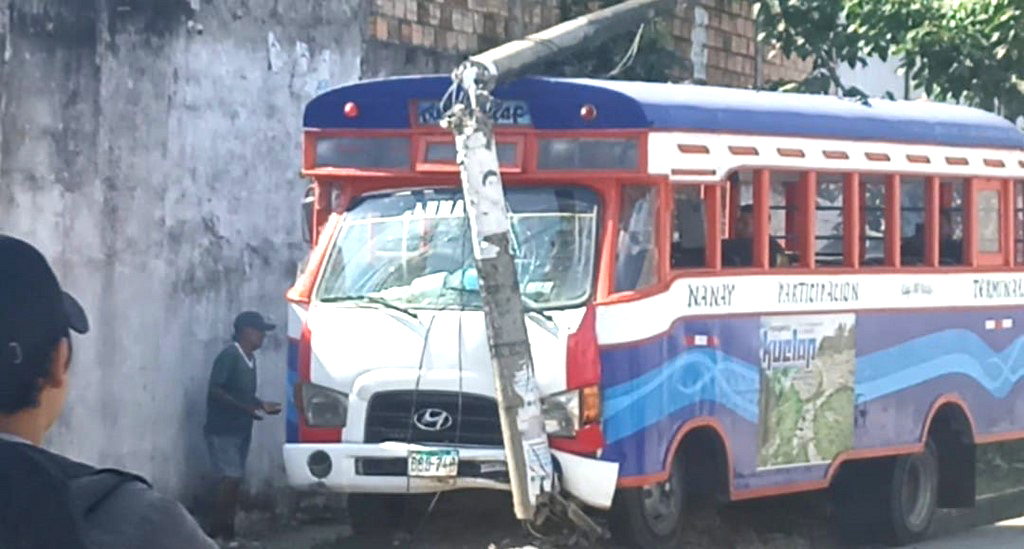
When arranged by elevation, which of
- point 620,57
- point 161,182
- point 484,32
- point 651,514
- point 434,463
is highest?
point 484,32

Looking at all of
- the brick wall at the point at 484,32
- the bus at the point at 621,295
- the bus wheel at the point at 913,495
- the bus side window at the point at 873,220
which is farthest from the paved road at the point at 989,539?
the brick wall at the point at 484,32

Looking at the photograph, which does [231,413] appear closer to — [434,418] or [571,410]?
[434,418]

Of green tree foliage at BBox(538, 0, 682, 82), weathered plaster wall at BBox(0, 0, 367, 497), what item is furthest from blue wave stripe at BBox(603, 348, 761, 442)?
green tree foliage at BBox(538, 0, 682, 82)

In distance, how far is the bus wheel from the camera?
13.6 meters

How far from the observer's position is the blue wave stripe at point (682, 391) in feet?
36.2

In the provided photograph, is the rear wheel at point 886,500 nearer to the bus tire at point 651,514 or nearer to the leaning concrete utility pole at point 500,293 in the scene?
the bus tire at point 651,514

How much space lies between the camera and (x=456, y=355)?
1113 cm

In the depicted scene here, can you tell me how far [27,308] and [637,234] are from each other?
8319 millimetres

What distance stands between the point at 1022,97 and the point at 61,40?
907 centimetres

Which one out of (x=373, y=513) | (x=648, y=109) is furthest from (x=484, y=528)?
(x=648, y=109)

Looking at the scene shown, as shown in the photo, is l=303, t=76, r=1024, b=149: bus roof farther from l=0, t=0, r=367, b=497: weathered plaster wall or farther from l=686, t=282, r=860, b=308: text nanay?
l=0, t=0, r=367, b=497: weathered plaster wall

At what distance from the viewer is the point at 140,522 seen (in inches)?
116

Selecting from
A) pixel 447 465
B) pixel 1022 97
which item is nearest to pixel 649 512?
pixel 447 465

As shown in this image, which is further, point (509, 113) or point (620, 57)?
point (620, 57)
